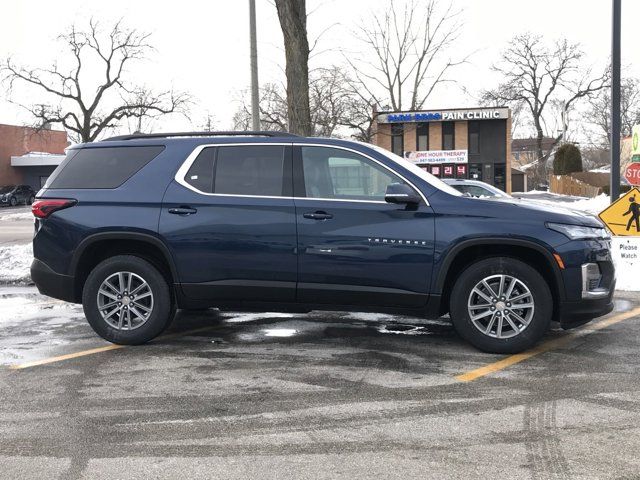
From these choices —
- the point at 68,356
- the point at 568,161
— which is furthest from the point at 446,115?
the point at 68,356

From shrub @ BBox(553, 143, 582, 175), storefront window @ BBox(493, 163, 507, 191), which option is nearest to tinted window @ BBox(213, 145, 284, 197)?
storefront window @ BBox(493, 163, 507, 191)

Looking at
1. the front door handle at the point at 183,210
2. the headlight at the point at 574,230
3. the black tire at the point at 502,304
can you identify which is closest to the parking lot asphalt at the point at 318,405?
the black tire at the point at 502,304

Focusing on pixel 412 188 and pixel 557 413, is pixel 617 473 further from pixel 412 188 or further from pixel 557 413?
pixel 412 188

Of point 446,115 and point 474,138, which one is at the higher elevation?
point 446,115

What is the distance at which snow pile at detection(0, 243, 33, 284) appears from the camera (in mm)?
10555

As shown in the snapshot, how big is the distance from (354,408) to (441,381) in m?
0.90

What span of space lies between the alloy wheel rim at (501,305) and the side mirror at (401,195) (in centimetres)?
90

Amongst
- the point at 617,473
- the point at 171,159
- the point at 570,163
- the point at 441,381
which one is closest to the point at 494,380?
the point at 441,381

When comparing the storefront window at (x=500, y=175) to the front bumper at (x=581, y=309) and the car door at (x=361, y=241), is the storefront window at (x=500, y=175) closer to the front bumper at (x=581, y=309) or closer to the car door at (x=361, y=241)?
the front bumper at (x=581, y=309)

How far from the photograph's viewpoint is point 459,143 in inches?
1719

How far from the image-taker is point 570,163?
188 ft

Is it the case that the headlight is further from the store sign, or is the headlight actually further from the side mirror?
the store sign

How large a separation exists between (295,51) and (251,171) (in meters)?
7.08

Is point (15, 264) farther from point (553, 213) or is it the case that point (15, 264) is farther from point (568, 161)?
point (568, 161)
